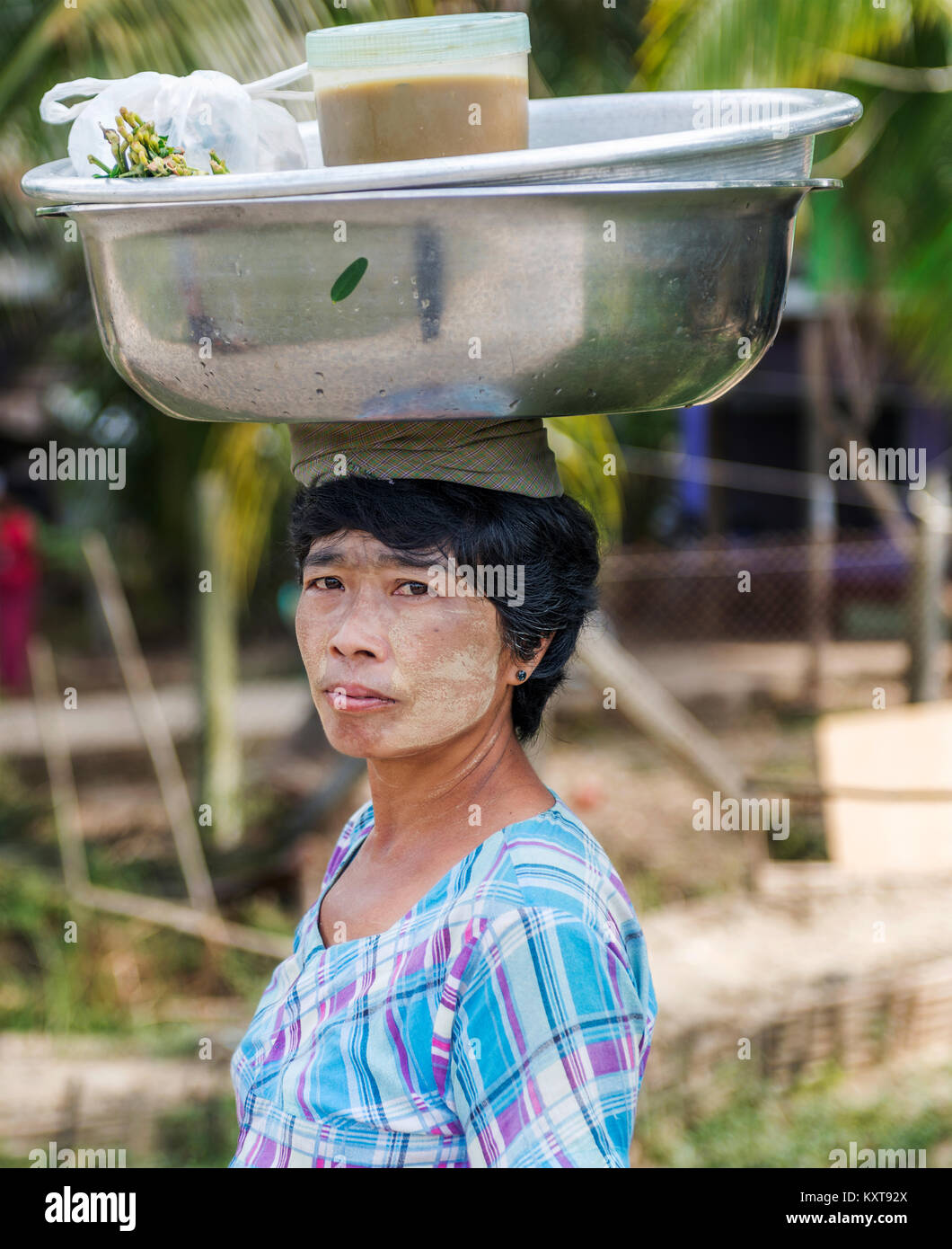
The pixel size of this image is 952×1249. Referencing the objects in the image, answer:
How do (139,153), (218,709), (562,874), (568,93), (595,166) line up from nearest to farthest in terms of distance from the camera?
(595,166)
(139,153)
(562,874)
(218,709)
(568,93)

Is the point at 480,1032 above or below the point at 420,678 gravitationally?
below

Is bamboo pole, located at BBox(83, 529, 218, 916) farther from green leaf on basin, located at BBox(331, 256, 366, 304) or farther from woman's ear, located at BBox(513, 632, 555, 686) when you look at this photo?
green leaf on basin, located at BBox(331, 256, 366, 304)

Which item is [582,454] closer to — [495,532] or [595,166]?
[495,532]

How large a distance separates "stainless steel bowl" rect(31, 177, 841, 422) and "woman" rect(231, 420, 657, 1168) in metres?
0.17

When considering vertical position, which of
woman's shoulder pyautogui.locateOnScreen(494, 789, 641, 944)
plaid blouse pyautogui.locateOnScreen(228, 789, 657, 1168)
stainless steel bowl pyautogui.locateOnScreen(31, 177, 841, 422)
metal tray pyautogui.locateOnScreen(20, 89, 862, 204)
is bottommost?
→ plaid blouse pyautogui.locateOnScreen(228, 789, 657, 1168)

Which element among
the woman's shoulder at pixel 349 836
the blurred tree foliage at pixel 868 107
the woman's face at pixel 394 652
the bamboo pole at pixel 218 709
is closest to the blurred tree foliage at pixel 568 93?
the blurred tree foliage at pixel 868 107

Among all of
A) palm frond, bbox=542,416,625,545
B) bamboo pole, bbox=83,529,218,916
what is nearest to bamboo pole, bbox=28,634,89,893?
bamboo pole, bbox=83,529,218,916

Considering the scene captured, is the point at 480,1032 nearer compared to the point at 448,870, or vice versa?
the point at 480,1032

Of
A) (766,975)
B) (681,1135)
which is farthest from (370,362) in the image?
(766,975)

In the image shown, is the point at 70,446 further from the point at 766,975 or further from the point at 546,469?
the point at 546,469

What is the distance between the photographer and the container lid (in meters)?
1.26

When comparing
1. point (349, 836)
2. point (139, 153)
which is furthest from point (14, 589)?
point (139, 153)

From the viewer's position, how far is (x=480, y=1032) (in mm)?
1268

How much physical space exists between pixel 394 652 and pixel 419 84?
0.58 m
